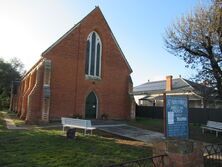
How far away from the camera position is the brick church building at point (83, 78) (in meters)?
26.2

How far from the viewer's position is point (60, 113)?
89.8ft

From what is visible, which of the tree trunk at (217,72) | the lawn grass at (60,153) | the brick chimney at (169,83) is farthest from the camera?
the brick chimney at (169,83)

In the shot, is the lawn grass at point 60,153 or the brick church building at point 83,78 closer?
the lawn grass at point 60,153

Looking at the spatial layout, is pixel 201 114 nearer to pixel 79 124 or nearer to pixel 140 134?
pixel 140 134

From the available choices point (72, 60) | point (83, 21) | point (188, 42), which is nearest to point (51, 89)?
point (72, 60)

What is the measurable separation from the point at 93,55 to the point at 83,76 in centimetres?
299

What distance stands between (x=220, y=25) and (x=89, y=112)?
17.7 meters

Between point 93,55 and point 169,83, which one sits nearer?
point 93,55

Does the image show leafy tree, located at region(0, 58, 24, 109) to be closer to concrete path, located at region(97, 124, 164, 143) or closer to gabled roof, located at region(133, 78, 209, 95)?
gabled roof, located at region(133, 78, 209, 95)

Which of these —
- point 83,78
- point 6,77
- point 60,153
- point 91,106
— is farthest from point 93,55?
point 6,77

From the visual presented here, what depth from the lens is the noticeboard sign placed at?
10.9 m

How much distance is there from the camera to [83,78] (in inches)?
1165

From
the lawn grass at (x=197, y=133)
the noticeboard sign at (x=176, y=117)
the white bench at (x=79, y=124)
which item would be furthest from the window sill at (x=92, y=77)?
the noticeboard sign at (x=176, y=117)

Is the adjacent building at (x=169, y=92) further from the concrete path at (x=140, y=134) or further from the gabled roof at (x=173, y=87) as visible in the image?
the concrete path at (x=140, y=134)
